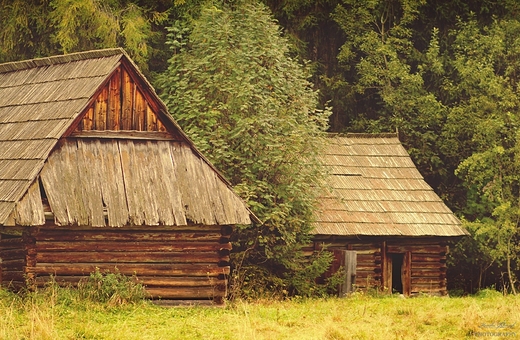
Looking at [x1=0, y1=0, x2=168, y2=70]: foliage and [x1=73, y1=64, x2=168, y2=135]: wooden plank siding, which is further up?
[x1=0, y1=0, x2=168, y2=70]: foliage

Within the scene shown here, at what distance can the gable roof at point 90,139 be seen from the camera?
18.6 meters

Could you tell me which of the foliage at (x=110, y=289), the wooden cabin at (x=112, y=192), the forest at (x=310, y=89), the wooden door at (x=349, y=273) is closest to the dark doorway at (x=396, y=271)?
the forest at (x=310, y=89)

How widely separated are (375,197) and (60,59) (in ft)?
27.8

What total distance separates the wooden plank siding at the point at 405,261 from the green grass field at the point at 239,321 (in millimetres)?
4966

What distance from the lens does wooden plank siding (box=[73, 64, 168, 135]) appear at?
19.7 metres

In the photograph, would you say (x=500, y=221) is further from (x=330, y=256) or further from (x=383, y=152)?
(x=330, y=256)

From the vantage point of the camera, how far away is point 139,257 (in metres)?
19.4

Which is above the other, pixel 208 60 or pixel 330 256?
pixel 208 60

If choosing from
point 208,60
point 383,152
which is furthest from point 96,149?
point 383,152

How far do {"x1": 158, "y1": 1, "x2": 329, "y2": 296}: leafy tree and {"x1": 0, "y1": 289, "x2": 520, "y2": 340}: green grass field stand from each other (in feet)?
9.59

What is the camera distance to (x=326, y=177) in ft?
78.6

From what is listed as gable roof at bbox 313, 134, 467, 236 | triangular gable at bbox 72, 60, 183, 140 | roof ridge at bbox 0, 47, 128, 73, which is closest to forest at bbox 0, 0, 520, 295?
gable roof at bbox 313, 134, 467, 236

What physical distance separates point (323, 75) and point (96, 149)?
1515 cm

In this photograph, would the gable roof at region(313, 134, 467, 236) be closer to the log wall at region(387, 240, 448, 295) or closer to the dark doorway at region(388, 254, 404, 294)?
the log wall at region(387, 240, 448, 295)
